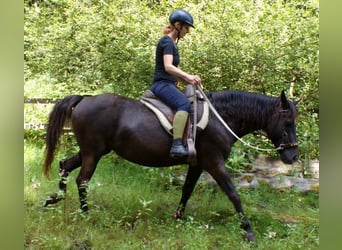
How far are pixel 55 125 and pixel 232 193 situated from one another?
215cm

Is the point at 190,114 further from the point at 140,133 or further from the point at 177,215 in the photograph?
the point at 177,215

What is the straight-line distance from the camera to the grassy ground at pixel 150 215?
12.8ft

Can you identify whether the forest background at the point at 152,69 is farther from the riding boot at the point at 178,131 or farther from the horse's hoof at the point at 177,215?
the riding boot at the point at 178,131

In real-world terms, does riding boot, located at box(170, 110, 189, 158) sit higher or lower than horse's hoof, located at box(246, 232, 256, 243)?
higher

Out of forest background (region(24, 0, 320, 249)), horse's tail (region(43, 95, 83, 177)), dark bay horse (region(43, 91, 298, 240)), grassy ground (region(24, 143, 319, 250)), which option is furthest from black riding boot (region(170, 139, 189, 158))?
horse's tail (region(43, 95, 83, 177))

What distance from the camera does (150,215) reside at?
4.70 meters

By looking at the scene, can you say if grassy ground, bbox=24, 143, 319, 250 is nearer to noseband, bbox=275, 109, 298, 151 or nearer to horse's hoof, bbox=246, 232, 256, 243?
horse's hoof, bbox=246, 232, 256, 243

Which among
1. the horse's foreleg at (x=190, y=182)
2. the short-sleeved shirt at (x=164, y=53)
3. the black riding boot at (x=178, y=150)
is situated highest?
the short-sleeved shirt at (x=164, y=53)

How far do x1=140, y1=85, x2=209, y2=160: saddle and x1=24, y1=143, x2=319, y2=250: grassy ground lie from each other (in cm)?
84

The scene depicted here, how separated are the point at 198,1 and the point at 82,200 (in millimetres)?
4407

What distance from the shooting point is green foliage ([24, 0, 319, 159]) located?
6453 mm

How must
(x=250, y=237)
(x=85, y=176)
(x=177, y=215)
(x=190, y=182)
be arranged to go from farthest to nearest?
(x=190, y=182) → (x=177, y=215) → (x=85, y=176) → (x=250, y=237)

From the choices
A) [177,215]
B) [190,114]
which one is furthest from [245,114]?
[177,215]

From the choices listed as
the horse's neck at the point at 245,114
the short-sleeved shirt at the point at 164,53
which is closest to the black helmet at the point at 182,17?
the short-sleeved shirt at the point at 164,53
